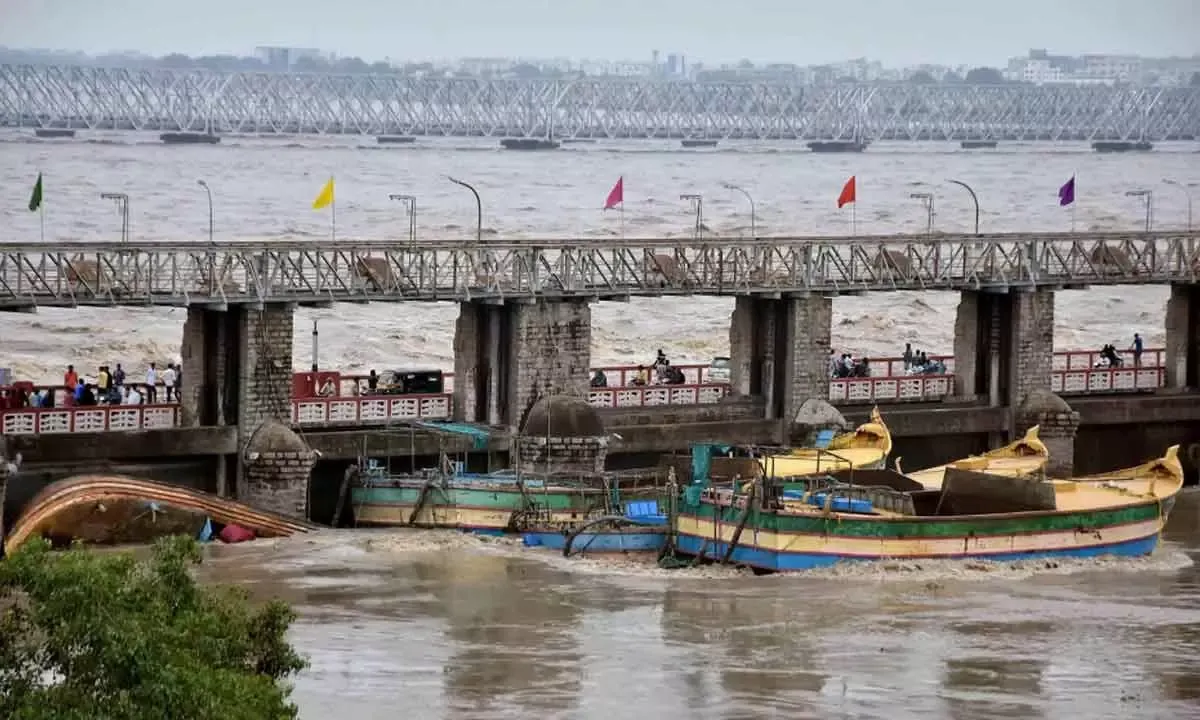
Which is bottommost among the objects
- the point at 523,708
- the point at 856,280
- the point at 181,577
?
the point at 523,708

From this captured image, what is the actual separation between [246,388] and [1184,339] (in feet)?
91.5

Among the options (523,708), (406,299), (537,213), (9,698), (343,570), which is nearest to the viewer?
(9,698)

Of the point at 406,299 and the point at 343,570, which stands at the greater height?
the point at 406,299

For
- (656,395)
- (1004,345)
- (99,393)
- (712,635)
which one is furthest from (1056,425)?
(99,393)

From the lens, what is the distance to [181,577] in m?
31.2

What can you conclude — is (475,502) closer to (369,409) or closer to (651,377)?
(369,409)

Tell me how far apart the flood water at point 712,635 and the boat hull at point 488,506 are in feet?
1.98

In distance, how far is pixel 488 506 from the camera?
2196 inches

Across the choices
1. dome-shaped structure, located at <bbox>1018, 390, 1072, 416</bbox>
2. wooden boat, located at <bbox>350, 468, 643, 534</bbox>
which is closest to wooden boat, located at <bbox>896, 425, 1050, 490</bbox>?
dome-shaped structure, located at <bbox>1018, 390, 1072, 416</bbox>

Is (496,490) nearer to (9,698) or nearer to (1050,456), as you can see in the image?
(1050,456)

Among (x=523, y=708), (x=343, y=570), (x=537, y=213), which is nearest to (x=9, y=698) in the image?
(x=523, y=708)

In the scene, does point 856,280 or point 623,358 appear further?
point 623,358

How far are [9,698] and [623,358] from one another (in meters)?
69.0

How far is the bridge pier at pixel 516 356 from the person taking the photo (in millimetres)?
59906
